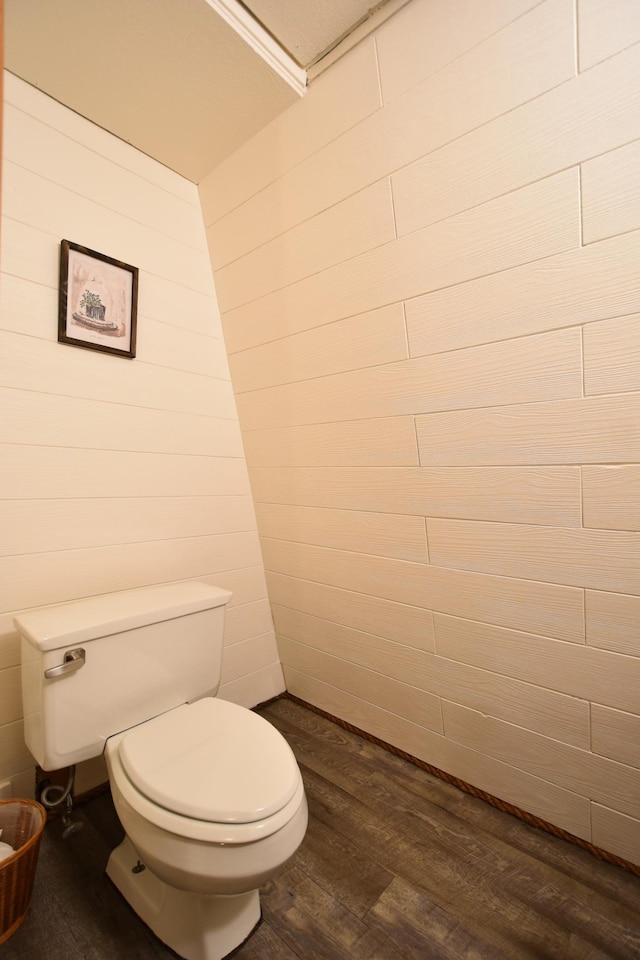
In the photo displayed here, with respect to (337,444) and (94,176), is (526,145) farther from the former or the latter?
(94,176)

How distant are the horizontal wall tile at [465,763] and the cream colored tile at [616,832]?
0.8 inches

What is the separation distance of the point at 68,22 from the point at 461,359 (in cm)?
137

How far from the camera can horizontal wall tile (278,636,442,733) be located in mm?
1455

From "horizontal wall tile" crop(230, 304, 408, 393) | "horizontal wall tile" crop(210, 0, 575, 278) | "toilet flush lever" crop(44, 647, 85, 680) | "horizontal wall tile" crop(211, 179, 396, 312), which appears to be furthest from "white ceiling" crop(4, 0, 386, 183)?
"toilet flush lever" crop(44, 647, 85, 680)

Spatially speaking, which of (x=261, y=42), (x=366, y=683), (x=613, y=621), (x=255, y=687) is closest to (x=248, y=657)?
(x=255, y=687)

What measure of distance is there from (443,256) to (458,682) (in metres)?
1.26

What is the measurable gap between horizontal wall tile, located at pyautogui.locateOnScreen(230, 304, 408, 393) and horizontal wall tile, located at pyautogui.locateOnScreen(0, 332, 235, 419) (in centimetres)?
15

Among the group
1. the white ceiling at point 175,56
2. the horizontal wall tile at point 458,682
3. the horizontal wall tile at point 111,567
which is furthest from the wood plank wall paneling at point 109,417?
the horizontal wall tile at point 458,682

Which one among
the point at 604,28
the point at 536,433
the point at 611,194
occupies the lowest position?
the point at 536,433

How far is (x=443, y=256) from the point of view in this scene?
1.17 meters

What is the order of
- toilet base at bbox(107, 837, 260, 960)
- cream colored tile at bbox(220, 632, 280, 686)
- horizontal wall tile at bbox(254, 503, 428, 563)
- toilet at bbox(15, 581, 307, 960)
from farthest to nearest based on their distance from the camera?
cream colored tile at bbox(220, 632, 280, 686)
horizontal wall tile at bbox(254, 503, 428, 563)
toilet base at bbox(107, 837, 260, 960)
toilet at bbox(15, 581, 307, 960)

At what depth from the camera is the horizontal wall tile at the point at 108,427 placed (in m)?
1.28

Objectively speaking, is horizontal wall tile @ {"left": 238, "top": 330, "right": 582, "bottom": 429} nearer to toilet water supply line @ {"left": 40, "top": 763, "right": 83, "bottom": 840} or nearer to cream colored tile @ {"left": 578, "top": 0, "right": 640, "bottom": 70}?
cream colored tile @ {"left": 578, "top": 0, "right": 640, "bottom": 70}

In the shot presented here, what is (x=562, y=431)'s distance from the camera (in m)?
1.05
